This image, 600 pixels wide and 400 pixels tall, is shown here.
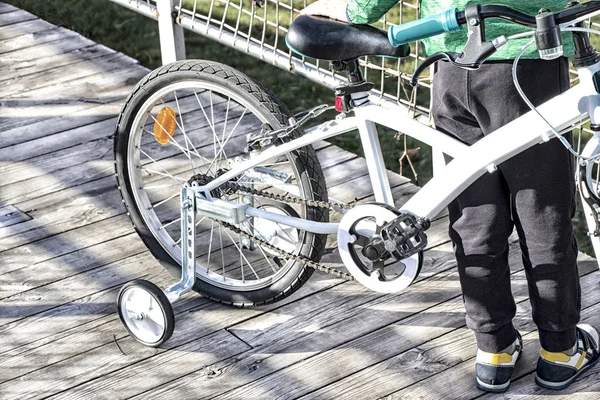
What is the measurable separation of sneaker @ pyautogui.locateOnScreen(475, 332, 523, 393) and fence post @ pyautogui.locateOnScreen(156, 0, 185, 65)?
88.0 inches

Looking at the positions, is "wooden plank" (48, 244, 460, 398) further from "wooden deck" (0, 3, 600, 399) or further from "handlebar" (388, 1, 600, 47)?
"handlebar" (388, 1, 600, 47)

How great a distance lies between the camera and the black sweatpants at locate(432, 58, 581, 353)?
2.33 meters

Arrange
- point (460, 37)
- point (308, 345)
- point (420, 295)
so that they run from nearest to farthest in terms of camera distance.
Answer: point (460, 37) → point (308, 345) → point (420, 295)

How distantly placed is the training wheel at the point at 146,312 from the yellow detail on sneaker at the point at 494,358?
2.78 ft

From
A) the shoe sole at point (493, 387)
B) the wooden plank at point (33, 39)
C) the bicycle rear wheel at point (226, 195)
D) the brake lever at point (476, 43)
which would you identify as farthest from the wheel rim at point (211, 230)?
the wooden plank at point (33, 39)

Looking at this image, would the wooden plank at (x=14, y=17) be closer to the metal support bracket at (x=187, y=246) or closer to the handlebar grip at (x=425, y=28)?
the metal support bracket at (x=187, y=246)

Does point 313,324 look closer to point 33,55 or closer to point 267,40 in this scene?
point 33,55

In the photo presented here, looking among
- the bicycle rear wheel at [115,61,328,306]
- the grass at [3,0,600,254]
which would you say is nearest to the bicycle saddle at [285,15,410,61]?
the bicycle rear wheel at [115,61,328,306]

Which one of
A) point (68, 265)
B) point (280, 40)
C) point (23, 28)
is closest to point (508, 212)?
point (68, 265)

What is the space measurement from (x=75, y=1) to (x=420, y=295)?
143 inches

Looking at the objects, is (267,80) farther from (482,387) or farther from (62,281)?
(482,387)

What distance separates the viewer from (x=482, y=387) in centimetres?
272

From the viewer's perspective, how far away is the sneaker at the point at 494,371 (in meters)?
2.70

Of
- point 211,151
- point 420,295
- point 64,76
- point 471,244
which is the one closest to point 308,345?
point 420,295
